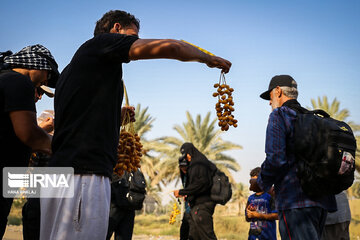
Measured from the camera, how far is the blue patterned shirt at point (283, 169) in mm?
3127

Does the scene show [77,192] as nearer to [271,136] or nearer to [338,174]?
[271,136]

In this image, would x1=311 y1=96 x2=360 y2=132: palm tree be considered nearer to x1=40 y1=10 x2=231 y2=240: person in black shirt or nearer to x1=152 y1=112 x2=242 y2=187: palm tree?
x1=152 y1=112 x2=242 y2=187: palm tree

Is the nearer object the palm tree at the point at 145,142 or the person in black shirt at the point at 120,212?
the person in black shirt at the point at 120,212

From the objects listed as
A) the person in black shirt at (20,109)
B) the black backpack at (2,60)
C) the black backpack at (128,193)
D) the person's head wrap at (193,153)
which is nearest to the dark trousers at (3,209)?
the person in black shirt at (20,109)

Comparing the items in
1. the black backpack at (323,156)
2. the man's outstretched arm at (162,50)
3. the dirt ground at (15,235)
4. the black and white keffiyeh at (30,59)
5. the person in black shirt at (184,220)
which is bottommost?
the dirt ground at (15,235)

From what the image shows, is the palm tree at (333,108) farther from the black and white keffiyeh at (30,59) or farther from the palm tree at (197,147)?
the black and white keffiyeh at (30,59)

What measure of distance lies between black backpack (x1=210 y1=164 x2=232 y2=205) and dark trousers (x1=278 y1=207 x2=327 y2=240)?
4.54 metres

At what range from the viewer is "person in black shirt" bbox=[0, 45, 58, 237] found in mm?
2539

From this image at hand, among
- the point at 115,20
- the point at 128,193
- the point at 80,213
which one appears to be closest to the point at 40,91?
the point at 115,20

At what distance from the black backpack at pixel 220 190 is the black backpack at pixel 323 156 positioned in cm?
464

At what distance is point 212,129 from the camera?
1145 inches

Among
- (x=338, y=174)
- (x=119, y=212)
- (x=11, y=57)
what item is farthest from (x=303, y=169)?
(x=119, y=212)

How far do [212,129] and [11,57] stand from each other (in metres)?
26.5

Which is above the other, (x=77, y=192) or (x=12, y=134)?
(x=12, y=134)
